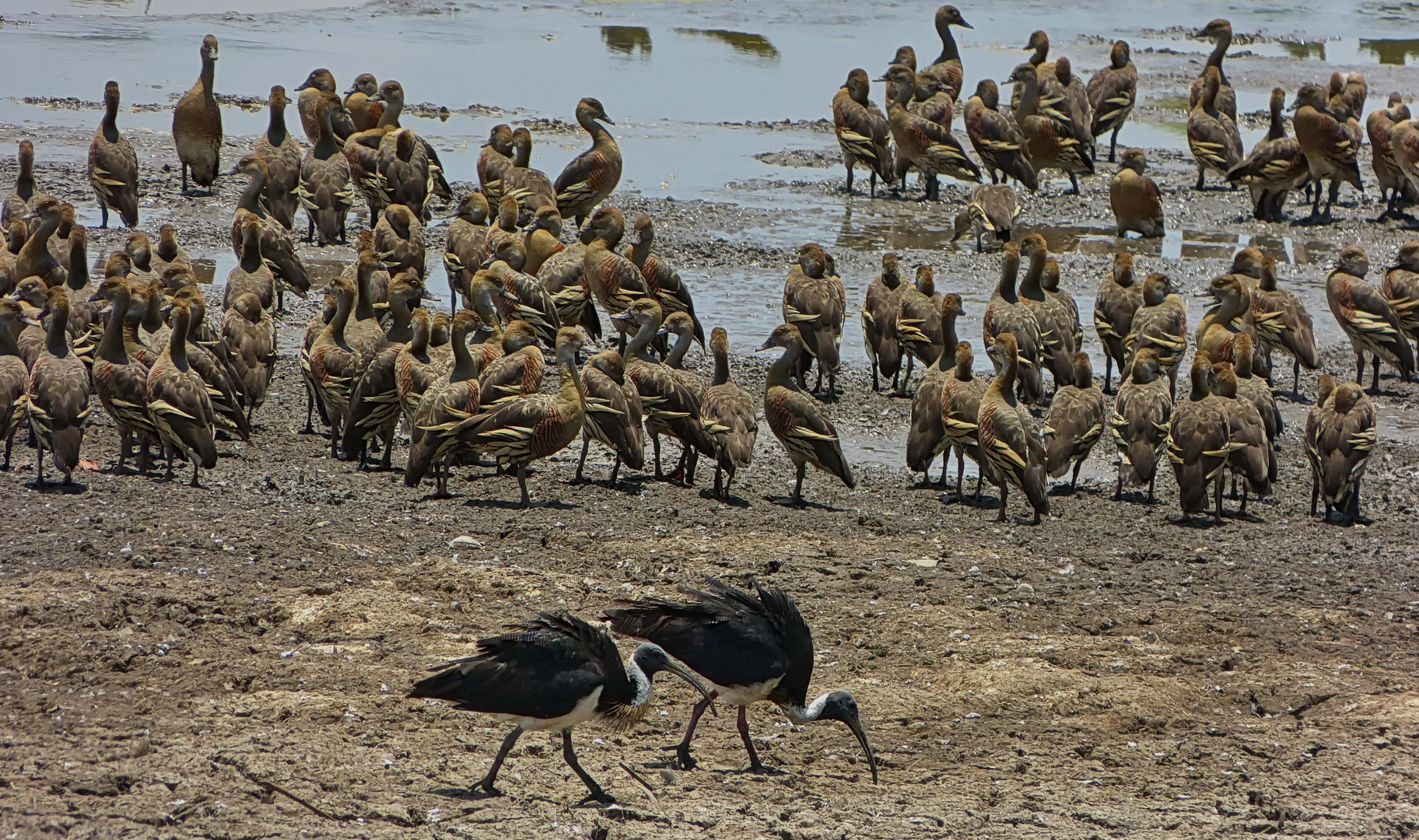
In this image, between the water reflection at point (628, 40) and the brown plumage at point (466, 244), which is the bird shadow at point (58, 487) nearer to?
the brown plumage at point (466, 244)

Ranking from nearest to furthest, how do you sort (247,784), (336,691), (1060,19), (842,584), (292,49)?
(247,784) → (336,691) → (842,584) → (292,49) → (1060,19)

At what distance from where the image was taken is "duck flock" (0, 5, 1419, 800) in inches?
262

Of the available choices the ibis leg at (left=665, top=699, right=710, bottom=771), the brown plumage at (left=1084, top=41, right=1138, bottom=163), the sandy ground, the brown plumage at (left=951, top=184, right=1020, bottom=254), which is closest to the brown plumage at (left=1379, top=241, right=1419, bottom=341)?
the sandy ground

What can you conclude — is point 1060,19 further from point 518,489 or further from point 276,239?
point 518,489

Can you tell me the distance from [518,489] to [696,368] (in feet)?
11.9

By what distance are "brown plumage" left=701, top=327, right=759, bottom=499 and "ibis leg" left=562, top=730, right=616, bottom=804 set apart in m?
4.45

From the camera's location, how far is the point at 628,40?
111ft

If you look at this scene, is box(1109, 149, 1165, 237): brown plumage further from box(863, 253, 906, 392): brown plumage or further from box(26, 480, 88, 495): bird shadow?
box(26, 480, 88, 495): bird shadow

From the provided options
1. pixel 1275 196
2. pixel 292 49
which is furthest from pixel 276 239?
pixel 292 49

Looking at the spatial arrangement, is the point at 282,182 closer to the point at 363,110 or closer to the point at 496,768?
the point at 363,110

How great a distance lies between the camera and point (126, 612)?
7.48 meters

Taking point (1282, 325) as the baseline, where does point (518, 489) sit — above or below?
below

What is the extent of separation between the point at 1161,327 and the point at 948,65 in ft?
42.2

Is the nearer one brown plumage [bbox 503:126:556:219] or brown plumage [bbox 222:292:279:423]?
brown plumage [bbox 222:292:279:423]
